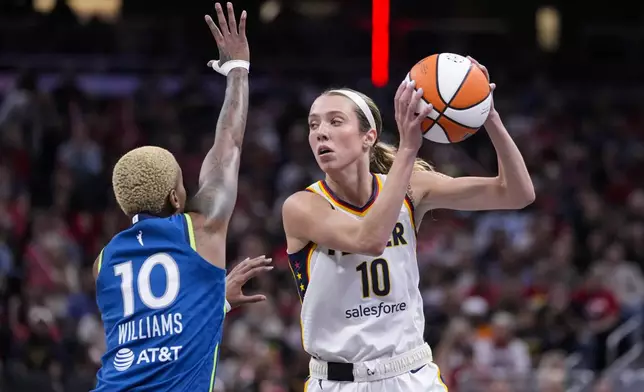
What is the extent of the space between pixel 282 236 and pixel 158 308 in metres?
8.34

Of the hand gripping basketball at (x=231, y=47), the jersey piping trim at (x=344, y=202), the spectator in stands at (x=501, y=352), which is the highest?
the hand gripping basketball at (x=231, y=47)

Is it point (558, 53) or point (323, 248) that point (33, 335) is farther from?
point (558, 53)

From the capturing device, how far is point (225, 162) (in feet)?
15.1

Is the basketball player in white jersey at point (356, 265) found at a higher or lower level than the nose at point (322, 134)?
lower

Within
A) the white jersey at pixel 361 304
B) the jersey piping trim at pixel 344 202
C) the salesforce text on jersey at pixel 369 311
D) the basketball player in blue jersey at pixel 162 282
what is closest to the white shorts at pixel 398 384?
the white jersey at pixel 361 304

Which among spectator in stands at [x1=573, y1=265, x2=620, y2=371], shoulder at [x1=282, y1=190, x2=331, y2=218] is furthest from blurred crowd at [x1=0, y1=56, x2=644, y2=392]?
shoulder at [x1=282, y1=190, x2=331, y2=218]

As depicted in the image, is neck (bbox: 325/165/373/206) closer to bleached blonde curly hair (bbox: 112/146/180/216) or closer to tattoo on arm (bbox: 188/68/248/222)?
tattoo on arm (bbox: 188/68/248/222)

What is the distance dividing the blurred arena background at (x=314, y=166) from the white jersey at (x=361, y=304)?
4252mm

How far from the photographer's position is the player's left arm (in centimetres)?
548

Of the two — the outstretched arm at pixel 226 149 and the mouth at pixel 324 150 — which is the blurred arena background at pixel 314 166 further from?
the outstretched arm at pixel 226 149

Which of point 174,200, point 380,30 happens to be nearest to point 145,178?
point 174,200

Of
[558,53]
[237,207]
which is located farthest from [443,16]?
[237,207]

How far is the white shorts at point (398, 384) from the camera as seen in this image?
5258mm

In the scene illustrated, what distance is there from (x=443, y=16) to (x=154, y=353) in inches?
644
